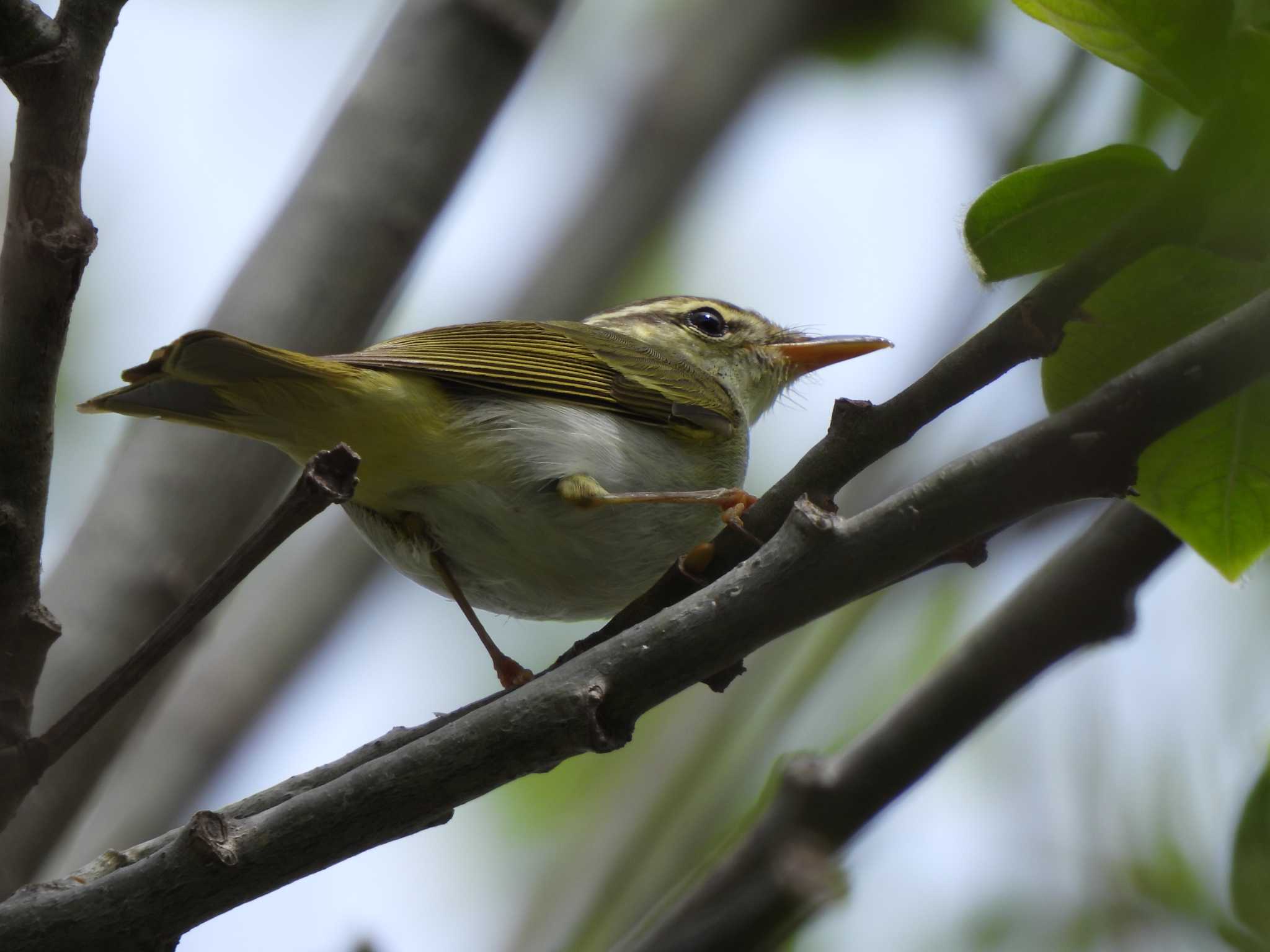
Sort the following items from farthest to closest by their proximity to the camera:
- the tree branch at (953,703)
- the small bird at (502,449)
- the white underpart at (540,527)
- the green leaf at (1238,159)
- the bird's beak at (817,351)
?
1. the bird's beak at (817,351)
2. the white underpart at (540,527)
3. the small bird at (502,449)
4. the tree branch at (953,703)
5. the green leaf at (1238,159)

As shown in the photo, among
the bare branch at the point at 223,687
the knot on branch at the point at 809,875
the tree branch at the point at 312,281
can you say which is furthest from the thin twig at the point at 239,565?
the bare branch at the point at 223,687

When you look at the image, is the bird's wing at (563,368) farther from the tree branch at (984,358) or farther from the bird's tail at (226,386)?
the tree branch at (984,358)

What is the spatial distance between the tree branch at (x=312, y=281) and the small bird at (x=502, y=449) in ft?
0.91

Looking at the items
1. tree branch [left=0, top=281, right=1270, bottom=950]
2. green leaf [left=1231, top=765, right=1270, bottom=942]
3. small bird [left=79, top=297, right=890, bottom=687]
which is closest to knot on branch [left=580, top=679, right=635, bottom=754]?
tree branch [left=0, top=281, right=1270, bottom=950]

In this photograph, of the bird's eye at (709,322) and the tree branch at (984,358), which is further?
the bird's eye at (709,322)

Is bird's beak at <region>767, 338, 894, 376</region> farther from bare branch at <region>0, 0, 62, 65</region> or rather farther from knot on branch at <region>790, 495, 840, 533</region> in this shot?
bare branch at <region>0, 0, 62, 65</region>

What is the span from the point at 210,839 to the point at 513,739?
445 millimetres

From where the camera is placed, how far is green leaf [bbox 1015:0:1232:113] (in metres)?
1.44

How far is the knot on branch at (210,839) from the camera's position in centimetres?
178

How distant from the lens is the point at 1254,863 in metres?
1.71

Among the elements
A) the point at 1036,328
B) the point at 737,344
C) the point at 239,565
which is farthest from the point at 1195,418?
the point at 737,344

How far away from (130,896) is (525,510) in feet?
5.81

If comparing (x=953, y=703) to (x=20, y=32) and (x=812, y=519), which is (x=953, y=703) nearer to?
(x=812, y=519)

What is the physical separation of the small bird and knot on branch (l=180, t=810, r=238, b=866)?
51.0 inches
